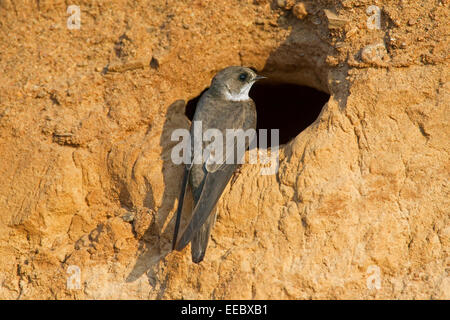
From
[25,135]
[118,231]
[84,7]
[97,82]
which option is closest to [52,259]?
[118,231]

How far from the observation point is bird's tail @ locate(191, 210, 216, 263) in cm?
345

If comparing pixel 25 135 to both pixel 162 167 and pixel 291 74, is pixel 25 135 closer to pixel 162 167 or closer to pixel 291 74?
pixel 162 167

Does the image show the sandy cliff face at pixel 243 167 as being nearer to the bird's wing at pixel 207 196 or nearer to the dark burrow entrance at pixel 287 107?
the bird's wing at pixel 207 196

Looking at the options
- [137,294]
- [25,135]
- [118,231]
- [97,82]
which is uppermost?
[97,82]

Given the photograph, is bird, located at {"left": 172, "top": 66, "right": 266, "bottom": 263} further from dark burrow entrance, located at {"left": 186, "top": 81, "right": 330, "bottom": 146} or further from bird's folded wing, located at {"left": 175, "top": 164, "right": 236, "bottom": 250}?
dark burrow entrance, located at {"left": 186, "top": 81, "right": 330, "bottom": 146}

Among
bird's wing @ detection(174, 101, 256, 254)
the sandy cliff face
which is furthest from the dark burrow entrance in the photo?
bird's wing @ detection(174, 101, 256, 254)

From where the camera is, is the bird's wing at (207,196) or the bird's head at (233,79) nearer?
the bird's wing at (207,196)

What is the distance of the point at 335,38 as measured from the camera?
3967mm

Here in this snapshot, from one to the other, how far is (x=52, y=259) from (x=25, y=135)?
89cm

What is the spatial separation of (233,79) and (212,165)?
82 cm

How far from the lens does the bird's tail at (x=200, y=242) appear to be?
345cm

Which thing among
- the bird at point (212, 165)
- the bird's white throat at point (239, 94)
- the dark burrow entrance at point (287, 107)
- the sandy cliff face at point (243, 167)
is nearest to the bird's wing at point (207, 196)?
the bird at point (212, 165)

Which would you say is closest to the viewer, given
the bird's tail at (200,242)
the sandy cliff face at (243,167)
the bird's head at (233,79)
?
the sandy cliff face at (243,167)

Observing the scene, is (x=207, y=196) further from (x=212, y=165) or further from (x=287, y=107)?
(x=287, y=107)
